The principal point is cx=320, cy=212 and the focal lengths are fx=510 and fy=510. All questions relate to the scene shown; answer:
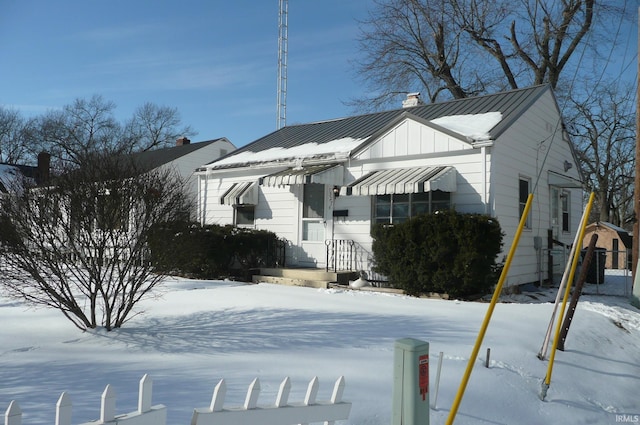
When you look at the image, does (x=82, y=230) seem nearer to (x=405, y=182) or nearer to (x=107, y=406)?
(x=107, y=406)

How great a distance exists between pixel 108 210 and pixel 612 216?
4279cm

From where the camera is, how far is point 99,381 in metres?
4.12

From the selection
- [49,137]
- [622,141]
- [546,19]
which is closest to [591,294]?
[546,19]

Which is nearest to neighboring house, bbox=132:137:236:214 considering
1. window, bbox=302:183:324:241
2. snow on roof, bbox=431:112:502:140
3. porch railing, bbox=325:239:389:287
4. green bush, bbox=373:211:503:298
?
window, bbox=302:183:324:241

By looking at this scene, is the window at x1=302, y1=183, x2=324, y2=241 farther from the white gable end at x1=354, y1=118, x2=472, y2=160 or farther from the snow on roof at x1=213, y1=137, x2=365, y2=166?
the white gable end at x1=354, y1=118, x2=472, y2=160

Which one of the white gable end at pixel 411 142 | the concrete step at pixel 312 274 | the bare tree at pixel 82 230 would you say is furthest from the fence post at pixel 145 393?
the white gable end at pixel 411 142

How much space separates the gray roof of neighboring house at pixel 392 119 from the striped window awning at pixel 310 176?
1.44 meters

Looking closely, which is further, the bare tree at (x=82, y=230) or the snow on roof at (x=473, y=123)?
the snow on roof at (x=473, y=123)

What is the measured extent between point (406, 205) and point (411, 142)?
1408mm

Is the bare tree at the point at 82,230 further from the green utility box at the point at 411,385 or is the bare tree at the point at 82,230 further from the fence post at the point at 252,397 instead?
the green utility box at the point at 411,385

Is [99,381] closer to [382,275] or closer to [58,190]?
[58,190]

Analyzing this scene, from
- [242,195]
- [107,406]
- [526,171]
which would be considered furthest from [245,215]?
[107,406]

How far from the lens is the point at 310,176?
37.8ft

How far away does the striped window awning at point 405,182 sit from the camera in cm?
999
